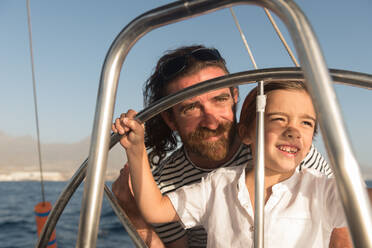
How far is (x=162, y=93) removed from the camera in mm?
1758

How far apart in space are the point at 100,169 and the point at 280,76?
16.9 inches

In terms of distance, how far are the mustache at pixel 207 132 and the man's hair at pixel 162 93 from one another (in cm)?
24

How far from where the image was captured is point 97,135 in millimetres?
492

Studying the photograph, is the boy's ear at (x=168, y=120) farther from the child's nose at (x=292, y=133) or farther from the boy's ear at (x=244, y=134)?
the child's nose at (x=292, y=133)

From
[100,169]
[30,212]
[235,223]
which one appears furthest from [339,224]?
[30,212]

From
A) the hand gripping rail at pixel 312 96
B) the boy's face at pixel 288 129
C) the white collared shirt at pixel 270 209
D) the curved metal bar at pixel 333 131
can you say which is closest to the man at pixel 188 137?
the white collared shirt at pixel 270 209

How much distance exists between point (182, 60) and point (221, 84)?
1.00 m

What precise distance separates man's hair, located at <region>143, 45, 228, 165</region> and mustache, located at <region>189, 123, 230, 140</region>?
24cm

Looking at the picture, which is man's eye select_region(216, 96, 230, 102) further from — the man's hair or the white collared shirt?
the white collared shirt

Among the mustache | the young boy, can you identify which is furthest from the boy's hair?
the mustache

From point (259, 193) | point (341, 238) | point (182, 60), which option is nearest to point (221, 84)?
point (259, 193)

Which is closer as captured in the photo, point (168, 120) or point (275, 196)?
point (275, 196)

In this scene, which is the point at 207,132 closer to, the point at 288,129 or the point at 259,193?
the point at 288,129

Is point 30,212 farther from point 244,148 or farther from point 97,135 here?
point 97,135
